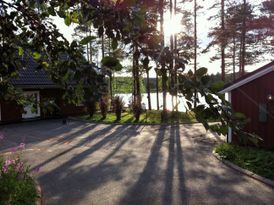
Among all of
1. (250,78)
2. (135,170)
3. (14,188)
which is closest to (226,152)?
(250,78)

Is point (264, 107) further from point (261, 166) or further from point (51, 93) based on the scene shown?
point (51, 93)

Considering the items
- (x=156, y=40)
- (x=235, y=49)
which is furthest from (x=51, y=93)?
(x=156, y=40)

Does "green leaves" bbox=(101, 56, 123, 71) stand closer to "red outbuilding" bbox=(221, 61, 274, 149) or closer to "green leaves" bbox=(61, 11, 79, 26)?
"green leaves" bbox=(61, 11, 79, 26)

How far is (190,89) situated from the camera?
1.21m

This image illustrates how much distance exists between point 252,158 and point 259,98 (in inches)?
104

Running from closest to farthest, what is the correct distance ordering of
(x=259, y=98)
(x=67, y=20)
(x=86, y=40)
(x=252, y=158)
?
1. (x=86, y=40)
2. (x=67, y=20)
3. (x=252, y=158)
4. (x=259, y=98)

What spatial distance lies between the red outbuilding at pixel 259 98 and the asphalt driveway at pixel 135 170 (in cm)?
202

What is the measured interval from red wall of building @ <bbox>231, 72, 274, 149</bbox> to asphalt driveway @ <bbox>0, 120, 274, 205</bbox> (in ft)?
6.49

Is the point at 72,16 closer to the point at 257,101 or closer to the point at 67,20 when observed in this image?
the point at 67,20

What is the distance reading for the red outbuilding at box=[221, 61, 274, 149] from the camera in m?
10.6

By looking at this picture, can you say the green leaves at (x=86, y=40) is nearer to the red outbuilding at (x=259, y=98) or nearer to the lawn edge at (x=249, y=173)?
the lawn edge at (x=249, y=173)

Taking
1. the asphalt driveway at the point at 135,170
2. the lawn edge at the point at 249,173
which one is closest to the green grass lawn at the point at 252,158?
the lawn edge at the point at 249,173

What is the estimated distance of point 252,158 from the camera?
9367 mm

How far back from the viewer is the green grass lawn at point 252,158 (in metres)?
8.10
